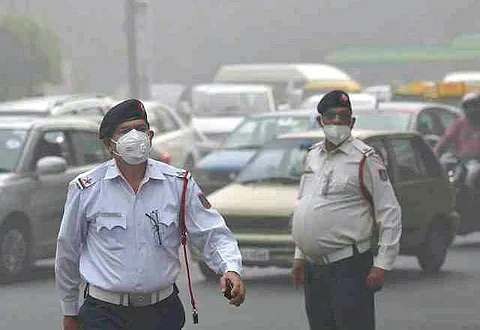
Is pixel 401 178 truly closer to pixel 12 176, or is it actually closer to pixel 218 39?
pixel 12 176

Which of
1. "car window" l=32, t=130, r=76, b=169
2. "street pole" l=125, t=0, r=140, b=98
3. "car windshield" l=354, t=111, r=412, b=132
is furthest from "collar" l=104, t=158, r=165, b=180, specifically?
"street pole" l=125, t=0, r=140, b=98

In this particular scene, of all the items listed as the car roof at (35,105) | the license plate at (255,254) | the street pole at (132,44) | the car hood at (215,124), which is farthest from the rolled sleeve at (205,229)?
the street pole at (132,44)

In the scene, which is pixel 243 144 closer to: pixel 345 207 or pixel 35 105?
pixel 35 105

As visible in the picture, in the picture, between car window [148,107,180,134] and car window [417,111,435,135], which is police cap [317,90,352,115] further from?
car window [148,107,180,134]

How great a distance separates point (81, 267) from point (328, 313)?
6.95 ft

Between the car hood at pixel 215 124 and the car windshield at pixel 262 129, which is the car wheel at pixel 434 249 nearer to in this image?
the car windshield at pixel 262 129

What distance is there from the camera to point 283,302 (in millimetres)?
14250

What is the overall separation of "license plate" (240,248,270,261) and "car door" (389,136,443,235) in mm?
1419

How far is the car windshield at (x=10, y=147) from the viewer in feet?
52.7

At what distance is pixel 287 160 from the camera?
53.0 ft

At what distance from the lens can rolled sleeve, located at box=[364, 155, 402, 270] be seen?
28.9 ft

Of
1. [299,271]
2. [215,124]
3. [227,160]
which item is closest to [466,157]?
[227,160]

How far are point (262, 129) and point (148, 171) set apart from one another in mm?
15746

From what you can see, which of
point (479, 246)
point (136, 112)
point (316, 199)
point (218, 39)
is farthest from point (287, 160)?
point (218, 39)
